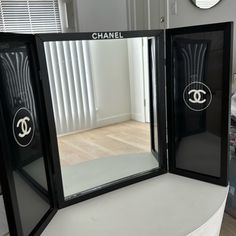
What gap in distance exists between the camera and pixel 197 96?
80 centimetres

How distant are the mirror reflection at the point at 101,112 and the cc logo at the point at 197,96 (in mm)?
161

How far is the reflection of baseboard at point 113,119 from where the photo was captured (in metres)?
0.99

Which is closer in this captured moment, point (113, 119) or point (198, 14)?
point (113, 119)

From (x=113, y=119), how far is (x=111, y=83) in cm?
13

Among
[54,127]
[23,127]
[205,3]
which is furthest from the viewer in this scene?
[205,3]

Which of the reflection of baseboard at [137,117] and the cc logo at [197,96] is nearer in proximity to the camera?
the cc logo at [197,96]

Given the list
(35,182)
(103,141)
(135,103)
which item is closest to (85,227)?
(35,182)

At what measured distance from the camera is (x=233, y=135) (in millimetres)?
1394

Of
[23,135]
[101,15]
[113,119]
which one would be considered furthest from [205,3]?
[23,135]

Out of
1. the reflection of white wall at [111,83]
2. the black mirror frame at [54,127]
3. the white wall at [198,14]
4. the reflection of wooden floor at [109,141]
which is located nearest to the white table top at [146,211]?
the black mirror frame at [54,127]

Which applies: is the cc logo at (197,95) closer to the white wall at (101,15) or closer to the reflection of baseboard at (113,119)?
the reflection of baseboard at (113,119)

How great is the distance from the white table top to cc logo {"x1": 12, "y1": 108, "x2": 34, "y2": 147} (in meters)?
0.24

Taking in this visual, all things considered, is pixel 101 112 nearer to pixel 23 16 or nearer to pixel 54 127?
pixel 54 127

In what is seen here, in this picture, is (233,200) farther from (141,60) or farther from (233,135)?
(141,60)
